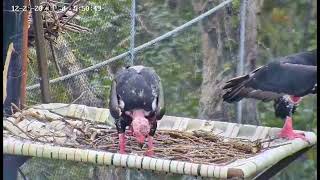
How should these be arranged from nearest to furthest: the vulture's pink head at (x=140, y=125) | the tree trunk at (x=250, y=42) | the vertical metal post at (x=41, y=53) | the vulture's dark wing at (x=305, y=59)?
the vulture's pink head at (x=140, y=125), the vulture's dark wing at (x=305, y=59), the vertical metal post at (x=41, y=53), the tree trunk at (x=250, y=42)

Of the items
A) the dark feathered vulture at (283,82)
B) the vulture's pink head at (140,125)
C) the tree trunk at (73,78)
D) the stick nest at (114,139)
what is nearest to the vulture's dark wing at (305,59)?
the dark feathered vulture at (283,82)

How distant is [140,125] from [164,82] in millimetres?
1700

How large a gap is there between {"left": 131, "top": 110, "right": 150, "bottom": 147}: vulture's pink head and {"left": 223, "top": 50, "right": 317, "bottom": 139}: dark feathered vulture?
0.69 m

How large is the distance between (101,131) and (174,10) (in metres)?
1.87

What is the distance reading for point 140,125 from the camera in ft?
10.7

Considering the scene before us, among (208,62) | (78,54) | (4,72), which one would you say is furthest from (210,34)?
(4,72)

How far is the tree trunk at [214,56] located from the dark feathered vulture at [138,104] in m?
1.28

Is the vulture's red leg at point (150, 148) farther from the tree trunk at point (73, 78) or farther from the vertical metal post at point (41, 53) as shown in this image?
the tree trunk at point (73, 78)

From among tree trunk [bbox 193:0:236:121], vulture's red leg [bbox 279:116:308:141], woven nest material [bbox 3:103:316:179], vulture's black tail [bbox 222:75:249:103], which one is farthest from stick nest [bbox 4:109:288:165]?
tree trunk [bbox 193:0:236:121]

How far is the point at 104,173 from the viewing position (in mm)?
4590

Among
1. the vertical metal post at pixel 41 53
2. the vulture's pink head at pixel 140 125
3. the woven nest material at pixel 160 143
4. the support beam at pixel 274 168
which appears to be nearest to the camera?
the woven nest material at pixel 160 143

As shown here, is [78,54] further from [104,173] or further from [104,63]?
[104,173]

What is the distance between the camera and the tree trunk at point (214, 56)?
4602 millimetres

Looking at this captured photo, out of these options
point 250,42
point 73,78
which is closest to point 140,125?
point 73,78
